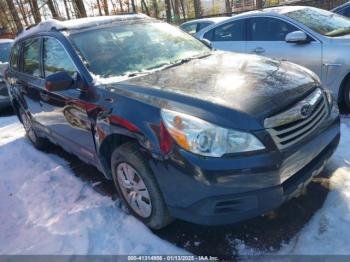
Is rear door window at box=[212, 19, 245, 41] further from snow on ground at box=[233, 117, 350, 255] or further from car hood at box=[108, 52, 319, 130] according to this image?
snow on ground at box=[233, 117, 350, 255]

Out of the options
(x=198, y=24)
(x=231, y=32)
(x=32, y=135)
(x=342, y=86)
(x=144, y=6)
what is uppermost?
(x=231, y=32)

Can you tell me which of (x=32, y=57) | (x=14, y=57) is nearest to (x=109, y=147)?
(x=32, y=57)

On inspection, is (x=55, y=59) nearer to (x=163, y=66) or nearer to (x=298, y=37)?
(x=163, y=66)

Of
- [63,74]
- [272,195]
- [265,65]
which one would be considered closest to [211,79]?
[265,65]

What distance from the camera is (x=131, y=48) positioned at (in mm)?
3734

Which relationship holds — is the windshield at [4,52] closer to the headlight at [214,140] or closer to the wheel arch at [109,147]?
the wheel arch at [109,147]

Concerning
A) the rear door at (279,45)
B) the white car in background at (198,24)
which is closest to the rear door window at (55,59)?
the rear door at (279,45)

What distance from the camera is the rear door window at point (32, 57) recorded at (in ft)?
14.6

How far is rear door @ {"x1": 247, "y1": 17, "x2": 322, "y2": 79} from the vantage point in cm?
523

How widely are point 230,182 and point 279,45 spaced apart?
3.92 m

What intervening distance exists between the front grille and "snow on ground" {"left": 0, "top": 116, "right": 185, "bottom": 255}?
1.19m

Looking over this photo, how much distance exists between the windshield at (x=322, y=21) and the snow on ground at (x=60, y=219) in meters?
3.98

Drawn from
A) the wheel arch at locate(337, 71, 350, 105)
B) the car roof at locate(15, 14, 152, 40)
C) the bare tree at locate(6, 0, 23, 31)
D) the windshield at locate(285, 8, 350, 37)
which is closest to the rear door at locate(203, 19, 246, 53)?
the windshield at locate(285, 8, 350, 37)

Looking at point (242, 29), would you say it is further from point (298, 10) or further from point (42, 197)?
point (42, 197)
